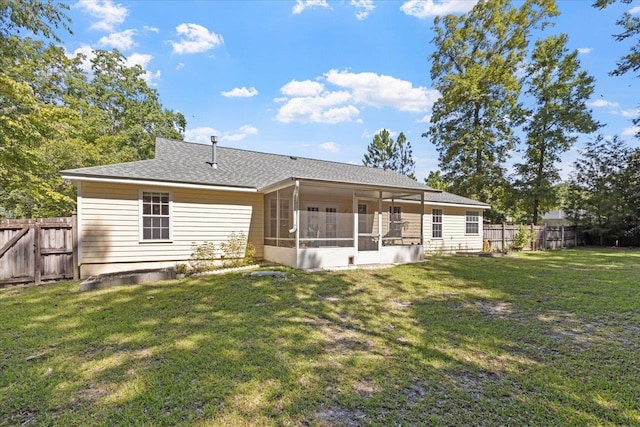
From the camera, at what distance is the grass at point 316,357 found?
2520mm

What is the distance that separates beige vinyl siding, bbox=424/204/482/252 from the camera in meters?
15.0

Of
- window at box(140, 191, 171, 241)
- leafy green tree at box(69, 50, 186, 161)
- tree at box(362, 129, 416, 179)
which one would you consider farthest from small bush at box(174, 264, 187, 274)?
tree at box(362, 129, 416, 179)

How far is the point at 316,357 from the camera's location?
139 inches

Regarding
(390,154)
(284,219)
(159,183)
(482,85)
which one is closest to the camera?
(159,183)

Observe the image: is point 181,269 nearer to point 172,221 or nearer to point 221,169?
point 172,221

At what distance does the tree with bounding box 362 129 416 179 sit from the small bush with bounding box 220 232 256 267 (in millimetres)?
26675

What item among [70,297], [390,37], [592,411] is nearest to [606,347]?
[592,411]

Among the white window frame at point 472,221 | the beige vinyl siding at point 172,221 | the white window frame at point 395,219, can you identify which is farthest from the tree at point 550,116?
the beige vinyl siding at point 172,221

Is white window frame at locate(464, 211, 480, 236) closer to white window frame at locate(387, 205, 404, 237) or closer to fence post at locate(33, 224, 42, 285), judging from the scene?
white window frame at locate(387, 205, 404, 237)

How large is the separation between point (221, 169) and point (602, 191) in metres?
25.4

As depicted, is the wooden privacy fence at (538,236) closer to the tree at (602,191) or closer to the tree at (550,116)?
the tree at (602,191)

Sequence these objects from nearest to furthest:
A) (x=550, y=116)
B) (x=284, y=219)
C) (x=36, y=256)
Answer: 1. (x=36, y=256)
2. (x=284, y=219)
3. (x=550, y=116)

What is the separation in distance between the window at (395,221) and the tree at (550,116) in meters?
14.9

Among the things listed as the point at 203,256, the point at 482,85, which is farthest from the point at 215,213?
the point at 482,85
